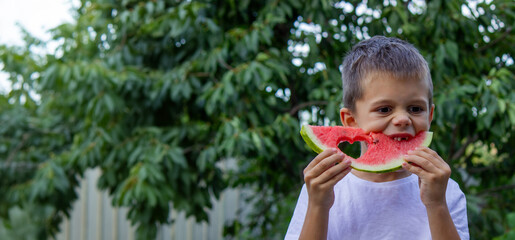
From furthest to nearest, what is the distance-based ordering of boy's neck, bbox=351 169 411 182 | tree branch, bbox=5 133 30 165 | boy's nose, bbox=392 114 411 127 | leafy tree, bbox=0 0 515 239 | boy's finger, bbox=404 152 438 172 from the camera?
tree branch, bbox=5 133 30 165 → leafy tree, bbox=0 0 515 239 → boy's neck, bbox=351 169 411 182 → boy's nose, bbox=392 114 411 127 → boy's finger, bbox=404 152 438 172

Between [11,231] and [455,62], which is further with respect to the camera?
[455,62]

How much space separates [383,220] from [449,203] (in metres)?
0.21

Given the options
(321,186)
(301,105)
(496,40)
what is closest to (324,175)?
(321,186)

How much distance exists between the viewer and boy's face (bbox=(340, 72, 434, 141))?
1.58m

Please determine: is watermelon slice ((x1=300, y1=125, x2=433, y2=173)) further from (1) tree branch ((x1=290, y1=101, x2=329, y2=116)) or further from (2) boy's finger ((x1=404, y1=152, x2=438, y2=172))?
(1) tree branch ((x1=290, y1=101, x2=329, y2=116))

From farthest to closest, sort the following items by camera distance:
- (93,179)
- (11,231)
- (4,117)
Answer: (93,179)
(4,117)
(11,231)

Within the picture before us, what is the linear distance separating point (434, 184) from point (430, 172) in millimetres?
37

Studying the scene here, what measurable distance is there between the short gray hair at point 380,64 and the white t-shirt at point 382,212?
28 centimetres

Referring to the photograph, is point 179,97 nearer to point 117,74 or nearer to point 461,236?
point 117,74

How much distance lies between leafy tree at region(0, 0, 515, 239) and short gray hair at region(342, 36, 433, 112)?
134cm

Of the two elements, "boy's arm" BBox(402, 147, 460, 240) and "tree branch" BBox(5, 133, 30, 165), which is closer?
"boy's arm" BBox(402, 147, 460, 240)

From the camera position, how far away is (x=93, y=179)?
6.30 meters

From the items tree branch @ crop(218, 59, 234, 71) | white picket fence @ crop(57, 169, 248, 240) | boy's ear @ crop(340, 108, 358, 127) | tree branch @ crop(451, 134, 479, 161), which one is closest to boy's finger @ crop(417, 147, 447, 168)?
boy's ear @ crop(340, 108, 358, 127)

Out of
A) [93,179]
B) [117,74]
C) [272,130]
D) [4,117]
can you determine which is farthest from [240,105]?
[93,179]
